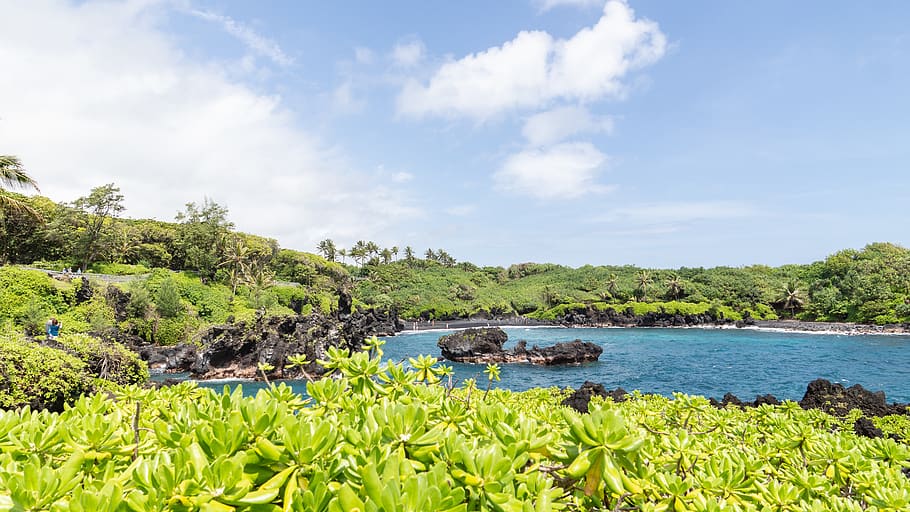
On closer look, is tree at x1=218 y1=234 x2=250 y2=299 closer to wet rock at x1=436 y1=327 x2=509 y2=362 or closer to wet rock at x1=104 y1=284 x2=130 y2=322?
wet rock at x1=104 y1=284 x2=130 y2=322

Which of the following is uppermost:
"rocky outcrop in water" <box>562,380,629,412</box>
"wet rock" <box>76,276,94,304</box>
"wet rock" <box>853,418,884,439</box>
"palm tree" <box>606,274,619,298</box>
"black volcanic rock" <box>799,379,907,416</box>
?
"palm tree" <box>606,274,619,298</box>

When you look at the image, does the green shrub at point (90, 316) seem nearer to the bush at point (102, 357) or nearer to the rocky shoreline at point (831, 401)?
the bush at point (102, 357)

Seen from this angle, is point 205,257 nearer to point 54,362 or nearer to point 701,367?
point 54,362

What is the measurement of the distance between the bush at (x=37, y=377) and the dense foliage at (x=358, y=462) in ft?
31.3

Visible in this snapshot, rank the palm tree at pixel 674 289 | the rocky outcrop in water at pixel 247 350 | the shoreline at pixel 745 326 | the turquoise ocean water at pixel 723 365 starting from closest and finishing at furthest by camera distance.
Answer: the rocky outcrop in water at pixel 247 350
the turquoise ocean water at pixel 723 365
the shoreline at pixel 745 326
the palm tree at pixel 674 289

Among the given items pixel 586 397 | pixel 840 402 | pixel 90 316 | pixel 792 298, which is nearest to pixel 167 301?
pixel 90 316

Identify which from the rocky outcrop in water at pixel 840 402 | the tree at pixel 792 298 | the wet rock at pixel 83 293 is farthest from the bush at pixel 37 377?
the tree at pixel 792 298

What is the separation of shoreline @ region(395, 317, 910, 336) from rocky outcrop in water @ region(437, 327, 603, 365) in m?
22.1

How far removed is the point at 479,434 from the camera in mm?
2219

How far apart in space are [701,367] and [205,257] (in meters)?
48.1

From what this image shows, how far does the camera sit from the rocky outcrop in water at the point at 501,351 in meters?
33.3

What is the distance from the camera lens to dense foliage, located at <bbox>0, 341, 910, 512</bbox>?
139 centimetres

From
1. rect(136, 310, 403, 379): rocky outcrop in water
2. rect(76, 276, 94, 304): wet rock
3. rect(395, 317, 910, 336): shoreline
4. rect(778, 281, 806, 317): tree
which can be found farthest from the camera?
rect(778, 281, 806, 317): tree

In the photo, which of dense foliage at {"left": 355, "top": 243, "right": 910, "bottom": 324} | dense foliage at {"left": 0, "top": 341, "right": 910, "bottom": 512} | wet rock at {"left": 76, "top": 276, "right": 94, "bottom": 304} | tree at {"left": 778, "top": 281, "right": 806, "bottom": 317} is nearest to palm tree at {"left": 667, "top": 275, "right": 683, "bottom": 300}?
dense foliage at {"left": 355, "top": 243, "right": 910, "bottom": 324}
